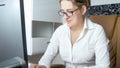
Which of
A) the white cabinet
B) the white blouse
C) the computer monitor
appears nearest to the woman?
the white blouse

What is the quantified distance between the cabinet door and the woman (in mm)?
1307

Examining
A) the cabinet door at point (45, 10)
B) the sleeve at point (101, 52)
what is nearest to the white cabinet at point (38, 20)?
the cabinet door at point (45, 10)

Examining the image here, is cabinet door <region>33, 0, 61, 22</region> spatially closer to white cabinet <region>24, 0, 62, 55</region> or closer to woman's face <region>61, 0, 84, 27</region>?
white cabinet <region>24, 0, 62, 55</region>

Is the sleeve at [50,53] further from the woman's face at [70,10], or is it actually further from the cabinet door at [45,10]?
the cabinet door at [45,10]

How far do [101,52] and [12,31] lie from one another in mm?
850

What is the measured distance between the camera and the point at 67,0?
1.36 meters

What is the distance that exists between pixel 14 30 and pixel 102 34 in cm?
91

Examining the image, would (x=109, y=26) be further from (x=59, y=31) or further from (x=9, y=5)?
(x=9, y=5)

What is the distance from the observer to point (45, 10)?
2842mm

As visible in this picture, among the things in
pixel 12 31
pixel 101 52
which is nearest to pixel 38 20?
pixel 101 52

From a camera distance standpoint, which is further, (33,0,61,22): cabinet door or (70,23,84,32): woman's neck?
(33,0,61,22): cabinet door

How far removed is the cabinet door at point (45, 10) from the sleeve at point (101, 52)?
4.84 ft

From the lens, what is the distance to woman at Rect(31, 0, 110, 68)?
1.35 m

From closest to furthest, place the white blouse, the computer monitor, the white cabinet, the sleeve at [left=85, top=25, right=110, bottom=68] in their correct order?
the computer monitor < the sleeve at [left=85, top=25, right=110, bottom=68] < the white blouse < the white cabinet
